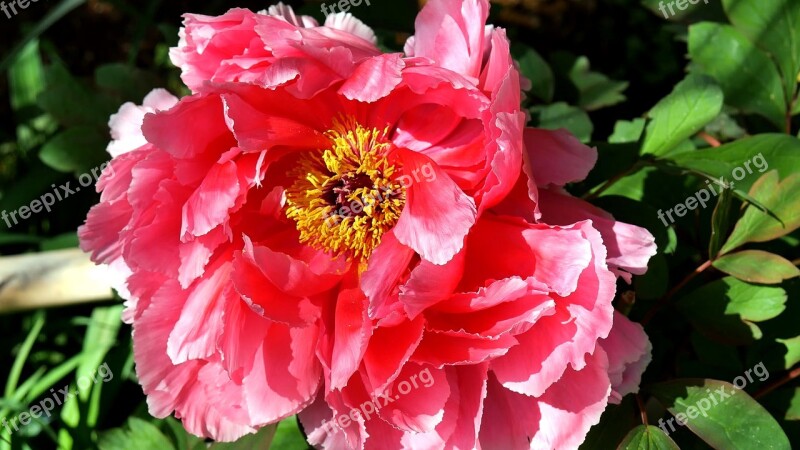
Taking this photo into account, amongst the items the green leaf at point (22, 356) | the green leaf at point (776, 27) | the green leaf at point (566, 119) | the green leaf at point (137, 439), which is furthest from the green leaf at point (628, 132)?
the green leaf at point (22, 356)

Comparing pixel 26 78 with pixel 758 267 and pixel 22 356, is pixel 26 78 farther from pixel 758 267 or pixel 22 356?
pixel 758 267

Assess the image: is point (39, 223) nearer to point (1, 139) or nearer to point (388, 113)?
point (1, 139)

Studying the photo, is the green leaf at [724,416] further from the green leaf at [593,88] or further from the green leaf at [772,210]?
the green leaf at [593,88]

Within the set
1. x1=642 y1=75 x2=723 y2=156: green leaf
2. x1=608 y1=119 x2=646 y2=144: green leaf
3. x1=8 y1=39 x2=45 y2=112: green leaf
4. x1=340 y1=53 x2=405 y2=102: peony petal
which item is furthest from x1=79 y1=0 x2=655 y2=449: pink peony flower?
x1=8 y1=39 x2=45 y2=112: green leaf

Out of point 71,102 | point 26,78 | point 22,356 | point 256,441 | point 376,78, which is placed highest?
point 376,78

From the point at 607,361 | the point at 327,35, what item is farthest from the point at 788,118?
the point at 327,35

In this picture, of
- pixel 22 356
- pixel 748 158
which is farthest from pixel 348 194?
pixel 22 356

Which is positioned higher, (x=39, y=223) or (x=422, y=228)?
(x=422, y=228)
